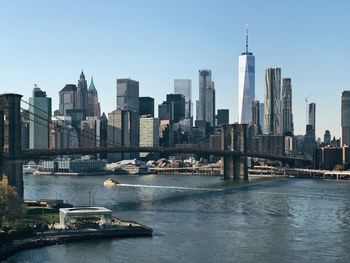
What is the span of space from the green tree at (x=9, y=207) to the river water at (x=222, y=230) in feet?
14.5

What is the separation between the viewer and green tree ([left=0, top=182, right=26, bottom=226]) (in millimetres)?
41384

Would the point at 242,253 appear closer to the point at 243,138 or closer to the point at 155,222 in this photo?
the point at 155,222

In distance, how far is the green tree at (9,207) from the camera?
4138 cm

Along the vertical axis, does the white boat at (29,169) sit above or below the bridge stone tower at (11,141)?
below

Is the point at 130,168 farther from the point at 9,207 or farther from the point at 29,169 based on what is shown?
the point at 9,207

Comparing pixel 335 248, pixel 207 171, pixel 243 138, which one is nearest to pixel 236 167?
pixel 243 138

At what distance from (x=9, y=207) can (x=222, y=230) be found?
47.9ft

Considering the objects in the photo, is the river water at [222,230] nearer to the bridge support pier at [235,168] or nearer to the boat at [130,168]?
the bridge support pier at [235,168]

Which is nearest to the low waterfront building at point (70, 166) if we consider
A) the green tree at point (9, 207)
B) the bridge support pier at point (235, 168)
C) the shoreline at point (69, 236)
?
the bridge support pier at point (235, 168)

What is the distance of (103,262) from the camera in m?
35.4

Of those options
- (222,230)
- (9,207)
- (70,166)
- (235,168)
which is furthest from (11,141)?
(70,166)

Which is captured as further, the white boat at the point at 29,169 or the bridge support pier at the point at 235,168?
the white boat at the point at 29,169

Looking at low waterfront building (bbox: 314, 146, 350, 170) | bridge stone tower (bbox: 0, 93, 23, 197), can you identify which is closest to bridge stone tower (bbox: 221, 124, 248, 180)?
low waterfront building (bbox: 314, 146, 350, 170)

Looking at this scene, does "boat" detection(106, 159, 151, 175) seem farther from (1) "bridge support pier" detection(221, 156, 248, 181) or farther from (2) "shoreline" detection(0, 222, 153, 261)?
(2) "shoreline" detection(0, 222, 153, 261)
